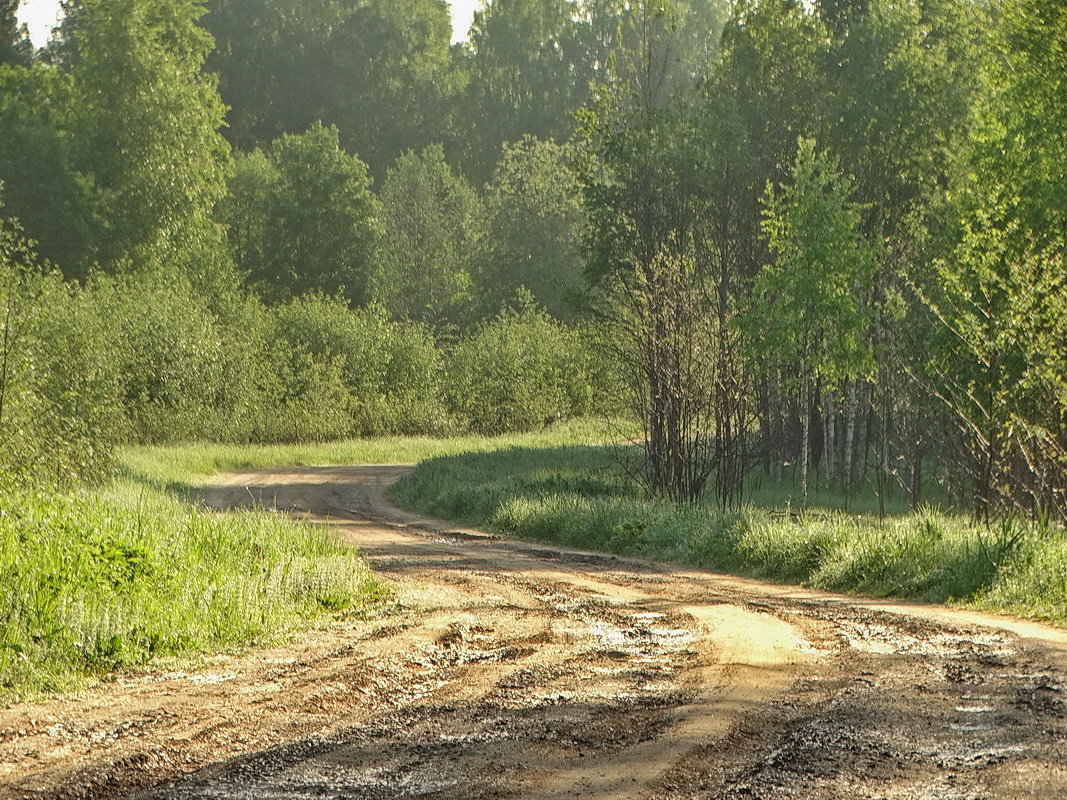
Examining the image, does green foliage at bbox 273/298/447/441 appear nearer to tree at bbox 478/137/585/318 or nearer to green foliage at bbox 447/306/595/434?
green foliage at bbox 447/306/595/434

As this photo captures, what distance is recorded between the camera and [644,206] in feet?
102

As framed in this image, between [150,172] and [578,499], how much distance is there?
33668 mm

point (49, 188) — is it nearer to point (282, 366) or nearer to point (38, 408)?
point (282, 366)

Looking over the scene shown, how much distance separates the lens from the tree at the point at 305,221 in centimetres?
5988

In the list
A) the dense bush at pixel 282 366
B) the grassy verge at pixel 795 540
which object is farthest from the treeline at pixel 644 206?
the grassy verge at pixel 795 540

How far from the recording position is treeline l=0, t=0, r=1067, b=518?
24156mm

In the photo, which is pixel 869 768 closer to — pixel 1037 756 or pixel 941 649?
pixel 1037 756

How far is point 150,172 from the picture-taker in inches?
1988

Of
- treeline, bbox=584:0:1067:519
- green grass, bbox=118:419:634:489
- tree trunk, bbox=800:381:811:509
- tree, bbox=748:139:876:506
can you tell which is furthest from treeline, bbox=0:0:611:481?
tree, bbox=748:139:876:506

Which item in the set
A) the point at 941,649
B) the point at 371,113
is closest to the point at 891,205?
the point at 941,649

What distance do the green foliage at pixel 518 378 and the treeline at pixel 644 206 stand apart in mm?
195

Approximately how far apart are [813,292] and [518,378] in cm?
2803

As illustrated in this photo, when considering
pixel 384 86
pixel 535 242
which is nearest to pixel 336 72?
pixel 384 86

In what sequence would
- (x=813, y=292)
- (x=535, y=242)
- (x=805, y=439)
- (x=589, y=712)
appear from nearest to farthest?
(x=589, y=712)
(x=813, y=292)
(x=805, y=439)
(x=535, y=242)
